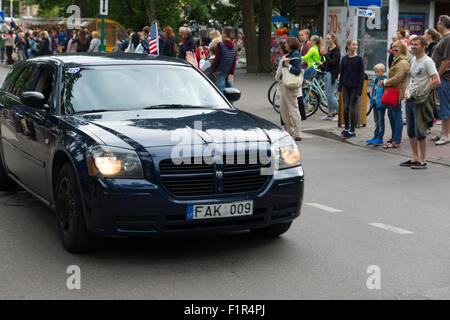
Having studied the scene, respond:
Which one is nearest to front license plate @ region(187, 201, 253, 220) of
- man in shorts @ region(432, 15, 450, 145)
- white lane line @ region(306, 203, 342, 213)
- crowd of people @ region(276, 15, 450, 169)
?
white lane line @ region(306, 203, 342, 213)

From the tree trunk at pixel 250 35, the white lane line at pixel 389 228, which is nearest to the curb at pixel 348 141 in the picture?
the white lane line at pixel 389 228

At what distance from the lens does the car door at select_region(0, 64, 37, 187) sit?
23.9 feet

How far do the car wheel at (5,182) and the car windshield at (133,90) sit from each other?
1979 millimetres

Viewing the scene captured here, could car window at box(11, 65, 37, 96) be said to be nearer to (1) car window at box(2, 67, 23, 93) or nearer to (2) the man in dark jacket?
(1) car window at box(2, 67, 23, 93)

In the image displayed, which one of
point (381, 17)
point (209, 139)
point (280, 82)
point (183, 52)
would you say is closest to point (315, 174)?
point (280, 82)

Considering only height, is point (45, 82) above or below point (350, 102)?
above

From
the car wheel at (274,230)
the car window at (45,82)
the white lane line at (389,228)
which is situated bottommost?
the white lane line at (389,228)

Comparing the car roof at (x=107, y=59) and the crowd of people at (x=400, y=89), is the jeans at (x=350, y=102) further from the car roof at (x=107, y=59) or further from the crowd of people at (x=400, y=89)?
the car roof at (x=107, y=59)

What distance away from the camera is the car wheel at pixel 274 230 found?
21.3 feet

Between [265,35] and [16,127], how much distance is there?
24.4 m

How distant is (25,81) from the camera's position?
7.90 m

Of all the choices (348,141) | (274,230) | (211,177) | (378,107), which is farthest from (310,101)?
(211,177)

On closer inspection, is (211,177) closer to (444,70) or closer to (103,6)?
(444,70)

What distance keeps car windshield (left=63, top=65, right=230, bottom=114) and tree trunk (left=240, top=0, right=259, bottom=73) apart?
77.9ft
